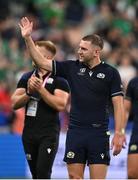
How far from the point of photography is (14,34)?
2066cm

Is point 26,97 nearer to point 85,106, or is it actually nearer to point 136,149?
point 85,106

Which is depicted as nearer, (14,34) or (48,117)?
(48,117)

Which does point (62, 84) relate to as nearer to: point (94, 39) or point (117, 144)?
point (94, 39)

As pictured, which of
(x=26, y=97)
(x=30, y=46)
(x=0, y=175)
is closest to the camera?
(x=30, y=46)

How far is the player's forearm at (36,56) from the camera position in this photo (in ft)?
34.2

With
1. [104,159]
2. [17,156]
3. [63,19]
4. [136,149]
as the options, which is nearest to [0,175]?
[17,156]

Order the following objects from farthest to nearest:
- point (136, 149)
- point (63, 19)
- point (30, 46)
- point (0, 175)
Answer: point (63, 19) < point (0, 175) < point (136, 149) < point (30, 46)

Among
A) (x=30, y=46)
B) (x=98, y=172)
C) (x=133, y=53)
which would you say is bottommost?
(x=98, y=172)

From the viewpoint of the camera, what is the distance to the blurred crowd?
19.9 metres

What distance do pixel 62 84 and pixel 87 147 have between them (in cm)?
126

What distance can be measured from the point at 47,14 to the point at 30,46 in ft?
37.6

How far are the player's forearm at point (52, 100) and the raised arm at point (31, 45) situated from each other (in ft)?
1.88

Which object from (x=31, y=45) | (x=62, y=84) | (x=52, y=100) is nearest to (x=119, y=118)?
(x=52, y=100)

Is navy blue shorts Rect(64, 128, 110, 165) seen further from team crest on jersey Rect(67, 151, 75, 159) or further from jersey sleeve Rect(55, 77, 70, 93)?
jersey sleeve Rect(55, 77, 70, 93)
